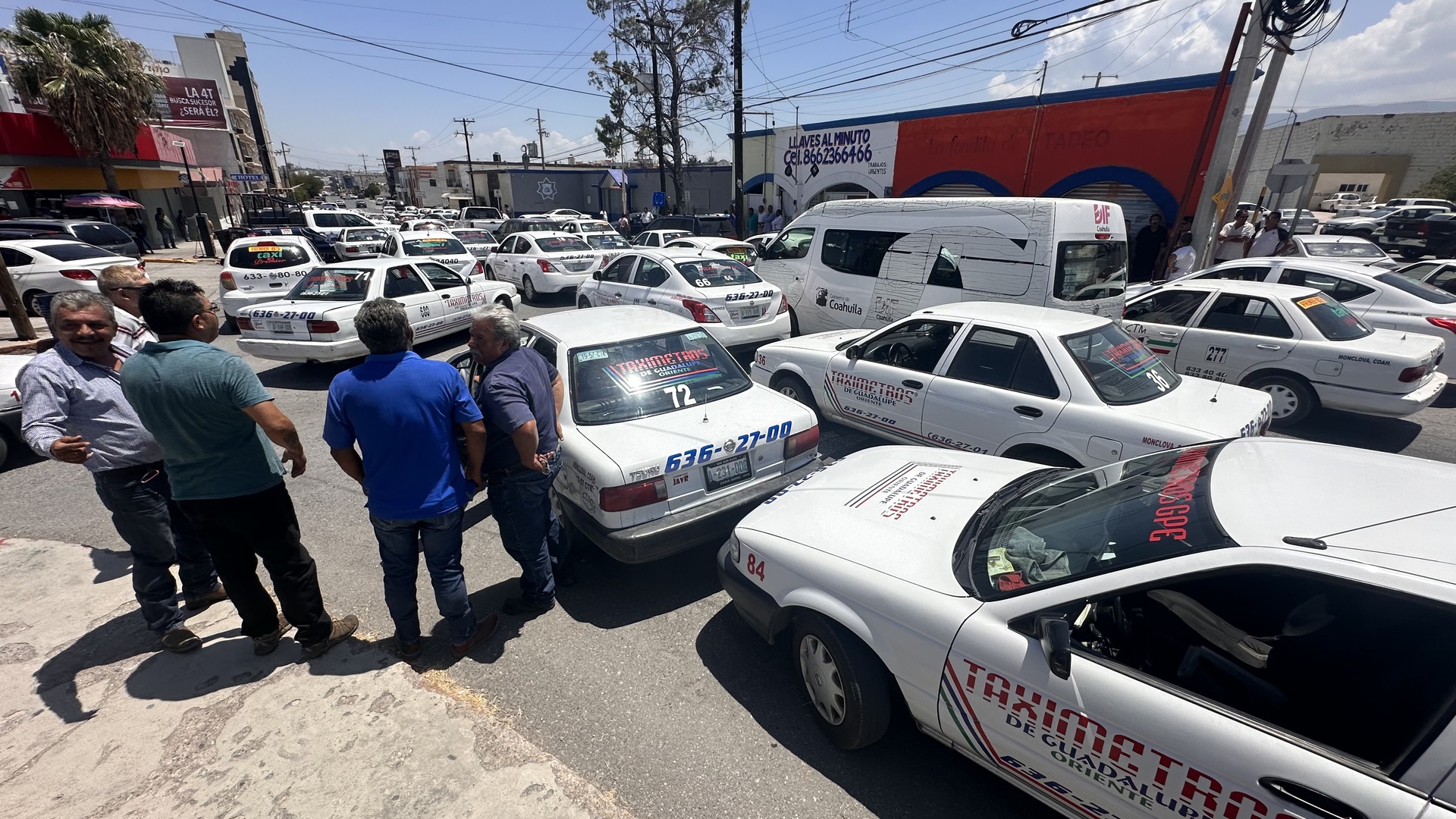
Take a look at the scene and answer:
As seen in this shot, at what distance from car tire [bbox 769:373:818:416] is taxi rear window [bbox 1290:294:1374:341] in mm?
4936

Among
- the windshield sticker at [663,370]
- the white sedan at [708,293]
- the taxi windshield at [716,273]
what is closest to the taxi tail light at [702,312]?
the white sedan at [708,293]

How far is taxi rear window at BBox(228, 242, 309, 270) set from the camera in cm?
1027

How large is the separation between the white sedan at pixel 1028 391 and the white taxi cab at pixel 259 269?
979 cm

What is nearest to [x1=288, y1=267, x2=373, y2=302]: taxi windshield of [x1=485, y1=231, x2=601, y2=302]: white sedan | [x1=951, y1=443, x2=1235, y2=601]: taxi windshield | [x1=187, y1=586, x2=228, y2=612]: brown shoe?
[x1=485, y1=231, x2=601, y2=302]: white sedan

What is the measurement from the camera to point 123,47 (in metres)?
20.9

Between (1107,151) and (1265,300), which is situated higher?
(1107,151)

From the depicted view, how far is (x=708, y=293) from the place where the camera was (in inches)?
317

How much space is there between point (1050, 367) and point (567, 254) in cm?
1147

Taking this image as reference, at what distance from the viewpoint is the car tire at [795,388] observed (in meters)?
5.87

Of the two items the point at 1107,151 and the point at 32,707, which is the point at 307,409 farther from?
the point at 1107,151

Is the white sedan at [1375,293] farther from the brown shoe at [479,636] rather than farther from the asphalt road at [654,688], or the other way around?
the brown shoe at [479,636]

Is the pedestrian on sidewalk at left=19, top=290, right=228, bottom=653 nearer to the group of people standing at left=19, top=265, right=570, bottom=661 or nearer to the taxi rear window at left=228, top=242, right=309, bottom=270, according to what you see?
the group of people standing at left=19, top=265, right=570, bottom=661

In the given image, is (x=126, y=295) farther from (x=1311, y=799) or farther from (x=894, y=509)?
(x=1311, y=799)

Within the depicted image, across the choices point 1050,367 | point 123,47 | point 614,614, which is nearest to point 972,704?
point 614,614
